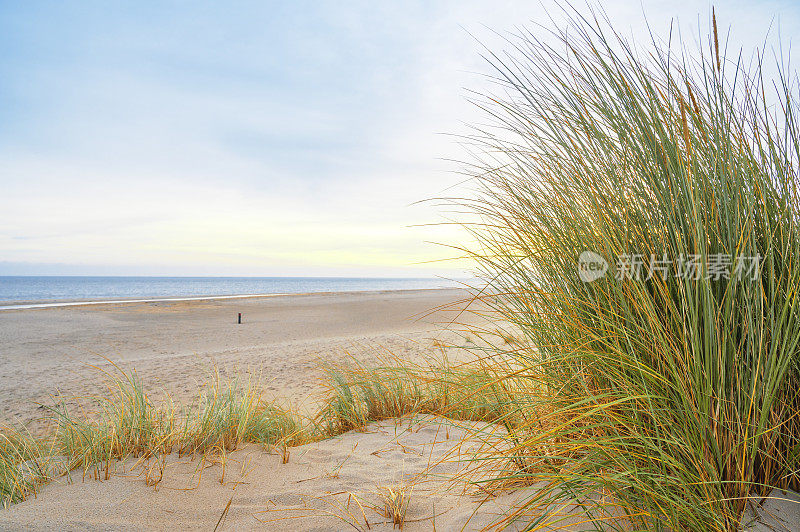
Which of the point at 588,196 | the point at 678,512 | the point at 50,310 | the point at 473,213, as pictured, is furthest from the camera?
the point at 50,310

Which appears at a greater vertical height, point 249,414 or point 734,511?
point 734,511

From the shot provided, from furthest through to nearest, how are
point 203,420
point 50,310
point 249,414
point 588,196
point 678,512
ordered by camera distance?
point 50,310
point 249,414
point 203,420
point 588,196
point 678,512

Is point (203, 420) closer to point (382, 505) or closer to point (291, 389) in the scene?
point (382, 505)

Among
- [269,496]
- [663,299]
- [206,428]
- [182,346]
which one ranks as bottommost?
[182,346]

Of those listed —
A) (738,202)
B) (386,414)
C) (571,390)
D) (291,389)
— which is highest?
(738,202)

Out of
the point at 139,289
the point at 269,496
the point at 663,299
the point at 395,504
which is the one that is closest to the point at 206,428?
the point at 269,496

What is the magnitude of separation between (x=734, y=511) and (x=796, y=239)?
2.57 ft

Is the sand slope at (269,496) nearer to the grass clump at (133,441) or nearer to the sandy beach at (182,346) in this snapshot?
the grass clump at (133,441)

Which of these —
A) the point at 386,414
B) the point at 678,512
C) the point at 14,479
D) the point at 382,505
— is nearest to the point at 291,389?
the point at 386,414

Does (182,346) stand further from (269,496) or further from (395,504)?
(395,504)

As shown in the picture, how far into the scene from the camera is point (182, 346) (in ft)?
35.6

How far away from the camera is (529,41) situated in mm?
1722

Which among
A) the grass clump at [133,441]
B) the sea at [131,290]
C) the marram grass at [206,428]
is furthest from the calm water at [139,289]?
the grass clump at [133,441]

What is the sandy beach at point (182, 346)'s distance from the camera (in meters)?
6.41
